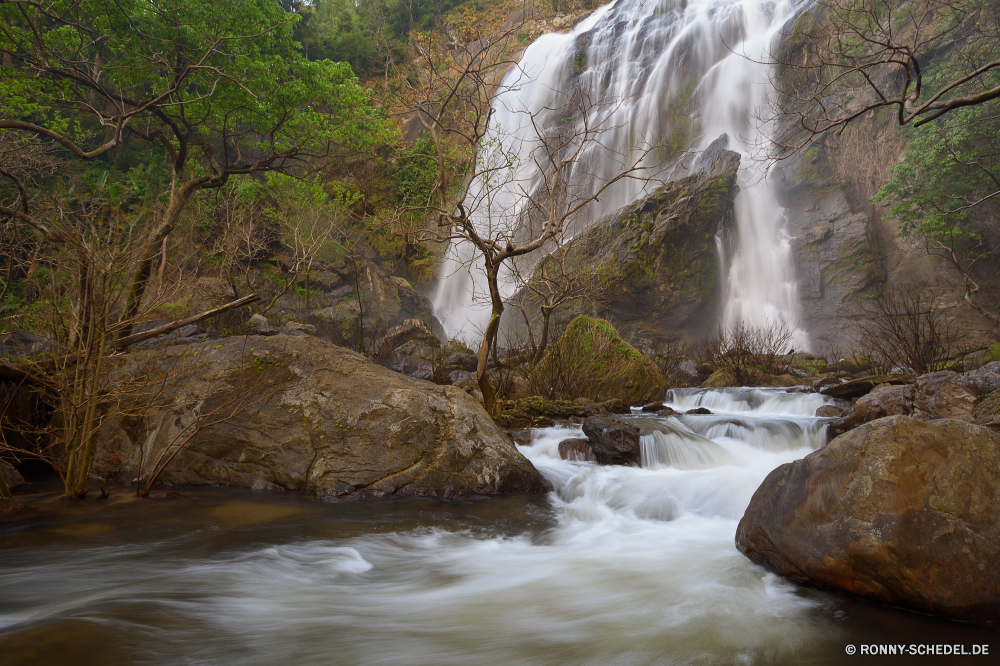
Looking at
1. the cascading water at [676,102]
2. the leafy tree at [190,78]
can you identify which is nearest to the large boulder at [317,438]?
the leafy tree at [190,78]

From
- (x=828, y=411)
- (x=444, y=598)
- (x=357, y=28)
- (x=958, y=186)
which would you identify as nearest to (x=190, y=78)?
(x=444, y=598)

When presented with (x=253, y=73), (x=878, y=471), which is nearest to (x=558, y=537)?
(x=878, y=471)

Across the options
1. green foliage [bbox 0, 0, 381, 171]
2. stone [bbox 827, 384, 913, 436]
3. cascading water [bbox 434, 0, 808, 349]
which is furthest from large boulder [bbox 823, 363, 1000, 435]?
cascading water [bbox 434, 0, 808, 349]

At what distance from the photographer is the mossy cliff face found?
791 inches

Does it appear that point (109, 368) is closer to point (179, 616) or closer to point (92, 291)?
point (92, 291)

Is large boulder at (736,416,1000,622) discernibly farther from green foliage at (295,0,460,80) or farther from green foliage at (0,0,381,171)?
green foliage at (295,0,460,80)

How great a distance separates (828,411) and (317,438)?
7922 millimetres

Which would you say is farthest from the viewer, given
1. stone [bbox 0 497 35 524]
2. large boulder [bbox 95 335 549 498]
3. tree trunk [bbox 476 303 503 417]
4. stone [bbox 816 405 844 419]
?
stone [bbox 816 405 844 419]

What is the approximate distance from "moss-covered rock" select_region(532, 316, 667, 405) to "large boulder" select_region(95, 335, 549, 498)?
4249mm

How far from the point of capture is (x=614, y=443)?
6.53 metres

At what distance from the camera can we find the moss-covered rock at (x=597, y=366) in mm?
9805

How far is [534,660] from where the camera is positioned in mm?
2545

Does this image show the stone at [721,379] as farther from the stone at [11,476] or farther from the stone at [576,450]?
the stone at [11,476]

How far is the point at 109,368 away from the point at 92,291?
0.80 meters
